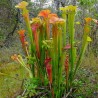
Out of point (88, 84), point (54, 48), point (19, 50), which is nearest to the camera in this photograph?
point (54, 48)

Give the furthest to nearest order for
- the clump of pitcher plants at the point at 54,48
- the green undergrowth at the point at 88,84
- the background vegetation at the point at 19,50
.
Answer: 1. the background vegetation at the point at 19,50
2. the green undergrowth at the point at 88,84
3. the clump of pitcher plants at the point at 54,48

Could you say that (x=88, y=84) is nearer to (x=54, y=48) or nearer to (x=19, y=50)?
(x=54, y=48)

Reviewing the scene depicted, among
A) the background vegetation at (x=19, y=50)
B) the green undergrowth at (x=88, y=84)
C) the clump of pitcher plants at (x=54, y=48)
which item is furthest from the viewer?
the background vegetation at (x=19, y=50)

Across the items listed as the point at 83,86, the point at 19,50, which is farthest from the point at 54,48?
the point at 19,50

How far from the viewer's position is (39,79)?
3367mm

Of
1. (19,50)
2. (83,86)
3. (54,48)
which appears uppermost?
(54,48)

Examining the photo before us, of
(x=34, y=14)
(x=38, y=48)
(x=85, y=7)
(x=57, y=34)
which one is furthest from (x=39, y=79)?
(x=34, y=14)

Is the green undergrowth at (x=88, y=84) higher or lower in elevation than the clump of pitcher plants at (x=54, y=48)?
lower

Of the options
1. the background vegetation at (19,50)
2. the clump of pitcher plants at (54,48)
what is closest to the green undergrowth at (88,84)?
the background vegetation at (19,50)

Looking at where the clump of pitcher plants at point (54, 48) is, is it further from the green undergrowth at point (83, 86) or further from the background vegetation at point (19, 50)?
the background vegetation at point (19, 50)

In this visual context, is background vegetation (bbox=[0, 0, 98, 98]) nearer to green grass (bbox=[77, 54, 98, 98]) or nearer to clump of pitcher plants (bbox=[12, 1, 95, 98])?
green grass (bbox=[77, 54, 98, 98])

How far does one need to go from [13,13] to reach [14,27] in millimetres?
721

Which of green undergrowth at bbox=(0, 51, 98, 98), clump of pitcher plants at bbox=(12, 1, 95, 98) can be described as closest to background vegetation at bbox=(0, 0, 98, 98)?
green undergrowth at bbox=(0, 51, 98, 98)

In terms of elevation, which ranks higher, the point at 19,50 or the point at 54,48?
the point at 54,48
